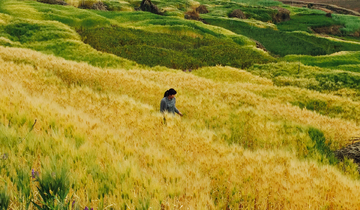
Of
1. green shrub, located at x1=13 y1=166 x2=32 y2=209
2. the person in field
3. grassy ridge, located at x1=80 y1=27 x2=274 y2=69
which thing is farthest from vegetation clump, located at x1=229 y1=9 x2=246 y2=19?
green shrub, located at x1=13 y1=166 x2=32 y2=209

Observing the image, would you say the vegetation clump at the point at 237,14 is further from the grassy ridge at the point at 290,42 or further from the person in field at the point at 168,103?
the person in field at the point at 168,103

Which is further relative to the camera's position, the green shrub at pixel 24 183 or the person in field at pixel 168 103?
the person in field at pixel 168 103

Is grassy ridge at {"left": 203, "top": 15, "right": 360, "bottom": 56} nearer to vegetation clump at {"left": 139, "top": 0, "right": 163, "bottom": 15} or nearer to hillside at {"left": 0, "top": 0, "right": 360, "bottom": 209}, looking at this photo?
vegetation clump at {"left": 139, "top": 0, "right": 163, "bottom": 15}

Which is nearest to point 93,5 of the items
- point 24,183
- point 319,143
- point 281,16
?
point 319,143

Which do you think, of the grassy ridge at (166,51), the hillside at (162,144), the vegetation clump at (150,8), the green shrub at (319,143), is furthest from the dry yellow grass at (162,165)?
the vegetation clump at (150,8)

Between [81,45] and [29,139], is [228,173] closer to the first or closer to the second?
[29,139]

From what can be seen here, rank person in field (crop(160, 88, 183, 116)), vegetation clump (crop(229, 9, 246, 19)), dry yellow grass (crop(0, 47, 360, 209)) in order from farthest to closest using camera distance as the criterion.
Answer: vegetation clump (crop(229, 9, 246, 19))
person in field (crop(160, 88, 183, 116))
dry yellow grass (crop(0, 47, 360, 209))

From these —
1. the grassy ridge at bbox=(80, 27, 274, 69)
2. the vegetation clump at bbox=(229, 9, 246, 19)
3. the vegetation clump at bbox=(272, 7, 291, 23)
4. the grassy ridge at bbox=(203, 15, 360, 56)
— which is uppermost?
the vegetation clump at bbox=(272, 7, 291, 23)

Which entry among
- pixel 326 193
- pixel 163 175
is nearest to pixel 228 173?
pixel 163 175

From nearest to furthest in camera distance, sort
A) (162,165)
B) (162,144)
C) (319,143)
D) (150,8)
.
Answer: (162,165)
(162,144)
(319,143)
(150,8)

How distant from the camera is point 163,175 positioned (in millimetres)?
3379

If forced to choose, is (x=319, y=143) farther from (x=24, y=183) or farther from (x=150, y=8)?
(x=150, y=8)

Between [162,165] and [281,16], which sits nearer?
[162,165]

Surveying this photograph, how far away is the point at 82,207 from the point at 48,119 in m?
2.72
